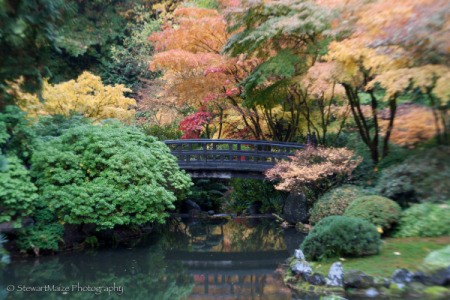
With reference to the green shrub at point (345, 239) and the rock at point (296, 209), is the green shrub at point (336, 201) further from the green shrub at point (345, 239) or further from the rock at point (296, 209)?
the green shrub at point (345, 239)

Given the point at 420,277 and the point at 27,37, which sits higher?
the point at 27,37

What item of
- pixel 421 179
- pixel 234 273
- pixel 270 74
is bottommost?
pixel 234 273

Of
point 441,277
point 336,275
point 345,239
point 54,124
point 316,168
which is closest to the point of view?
point 441,277

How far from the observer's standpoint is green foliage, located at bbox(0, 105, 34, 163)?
11742 mm

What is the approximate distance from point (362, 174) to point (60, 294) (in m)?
8.24

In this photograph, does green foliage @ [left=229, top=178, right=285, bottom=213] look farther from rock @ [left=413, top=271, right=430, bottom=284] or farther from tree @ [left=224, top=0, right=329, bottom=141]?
rock @ [left=413, top=271, right=430, bottom=284]

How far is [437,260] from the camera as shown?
293 inches

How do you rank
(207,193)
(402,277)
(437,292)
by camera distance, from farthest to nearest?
(207,193), (402,277), (437,292)

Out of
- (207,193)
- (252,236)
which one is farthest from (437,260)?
(207,193)

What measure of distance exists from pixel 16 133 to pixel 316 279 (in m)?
8.29

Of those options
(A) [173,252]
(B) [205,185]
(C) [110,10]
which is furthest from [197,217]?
(C) [110,10]

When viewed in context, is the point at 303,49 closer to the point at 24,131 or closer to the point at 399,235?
the point at 399,235

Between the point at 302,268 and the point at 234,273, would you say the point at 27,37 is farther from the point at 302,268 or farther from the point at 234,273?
the point at 234,273

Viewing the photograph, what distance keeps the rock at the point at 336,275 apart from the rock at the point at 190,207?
11.5m
